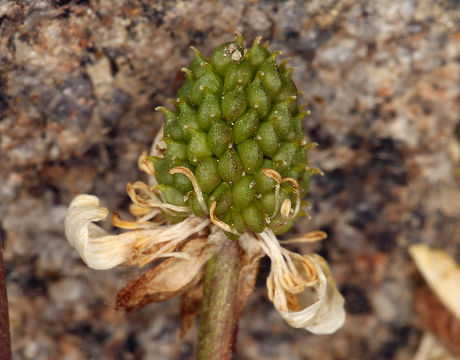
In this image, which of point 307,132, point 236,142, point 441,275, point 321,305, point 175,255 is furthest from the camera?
point 441,275

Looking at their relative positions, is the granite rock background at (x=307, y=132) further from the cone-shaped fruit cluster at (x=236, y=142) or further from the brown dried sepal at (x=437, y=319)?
the cone-shaped fruit cluster at (x=236, y=142)

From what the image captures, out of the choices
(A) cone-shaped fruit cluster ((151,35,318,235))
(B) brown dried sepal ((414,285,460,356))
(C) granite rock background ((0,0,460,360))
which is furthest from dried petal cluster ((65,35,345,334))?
(B) brown dried sepal ((414,285,460,356))

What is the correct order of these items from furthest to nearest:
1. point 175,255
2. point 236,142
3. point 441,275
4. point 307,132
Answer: point 441,275, point 307,132, point 175,255, point 236,142

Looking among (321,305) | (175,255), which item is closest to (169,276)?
(175,255)

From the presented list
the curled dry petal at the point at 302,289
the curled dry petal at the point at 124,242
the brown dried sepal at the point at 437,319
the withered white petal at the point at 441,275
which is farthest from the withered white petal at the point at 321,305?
the brown dried sepal at the point at 437,319

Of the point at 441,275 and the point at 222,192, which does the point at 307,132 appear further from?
the point at 441,275

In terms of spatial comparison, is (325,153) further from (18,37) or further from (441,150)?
(18,37)

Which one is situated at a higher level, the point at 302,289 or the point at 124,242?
the point at 124,242

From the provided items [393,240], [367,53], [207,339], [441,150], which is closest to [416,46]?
[367,53]

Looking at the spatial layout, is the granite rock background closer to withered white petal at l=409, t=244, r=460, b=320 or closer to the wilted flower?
withered white petal at l=409, t=244, r=460, b=320
